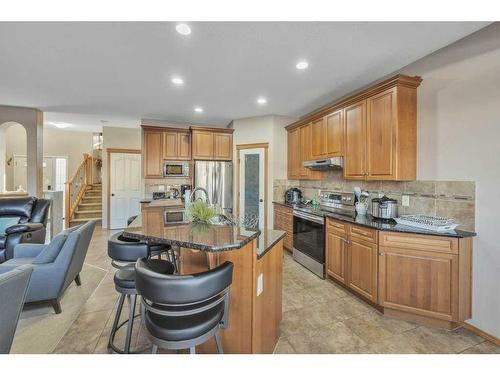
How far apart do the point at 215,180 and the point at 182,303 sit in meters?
4.35

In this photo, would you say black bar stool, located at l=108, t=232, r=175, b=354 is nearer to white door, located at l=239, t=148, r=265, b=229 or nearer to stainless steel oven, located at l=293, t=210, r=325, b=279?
stainless steel oven, located at l=293, t=210, r=325, b=279

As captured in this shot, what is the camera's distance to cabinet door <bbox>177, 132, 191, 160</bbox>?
5.61m

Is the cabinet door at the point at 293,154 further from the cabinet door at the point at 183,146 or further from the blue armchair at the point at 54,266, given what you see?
the blue armchair at the point at 54,266

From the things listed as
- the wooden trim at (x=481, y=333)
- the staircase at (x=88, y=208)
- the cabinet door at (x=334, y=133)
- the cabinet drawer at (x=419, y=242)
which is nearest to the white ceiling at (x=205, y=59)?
the cabinet door at (x=334, y=133)

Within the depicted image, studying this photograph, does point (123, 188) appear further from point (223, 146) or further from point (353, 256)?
point (353, 256)

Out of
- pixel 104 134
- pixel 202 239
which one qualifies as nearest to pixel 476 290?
pixel 202 239

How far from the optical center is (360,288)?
272cm

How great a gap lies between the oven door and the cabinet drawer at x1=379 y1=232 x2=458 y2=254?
954 mm

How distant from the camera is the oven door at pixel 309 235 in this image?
11.0 feet

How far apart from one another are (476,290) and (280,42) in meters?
2.97

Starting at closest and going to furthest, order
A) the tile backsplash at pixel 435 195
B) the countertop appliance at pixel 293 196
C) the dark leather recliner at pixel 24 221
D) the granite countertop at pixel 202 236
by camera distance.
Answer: the granite countertop at pixel 202 236
the tile backsplash at pixel 435 195
the dark leather recliner at pixel 24 221
the countertop appliance at pixel 293 196

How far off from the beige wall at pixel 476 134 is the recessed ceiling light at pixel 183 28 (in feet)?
8.36

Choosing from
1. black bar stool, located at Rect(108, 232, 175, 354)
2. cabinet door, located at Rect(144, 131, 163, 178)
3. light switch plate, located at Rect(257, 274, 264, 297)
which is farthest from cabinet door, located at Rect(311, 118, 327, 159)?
cabinet door, located at Rect(144, 131, 163, 178)

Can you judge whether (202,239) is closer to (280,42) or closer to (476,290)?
(280,42)
